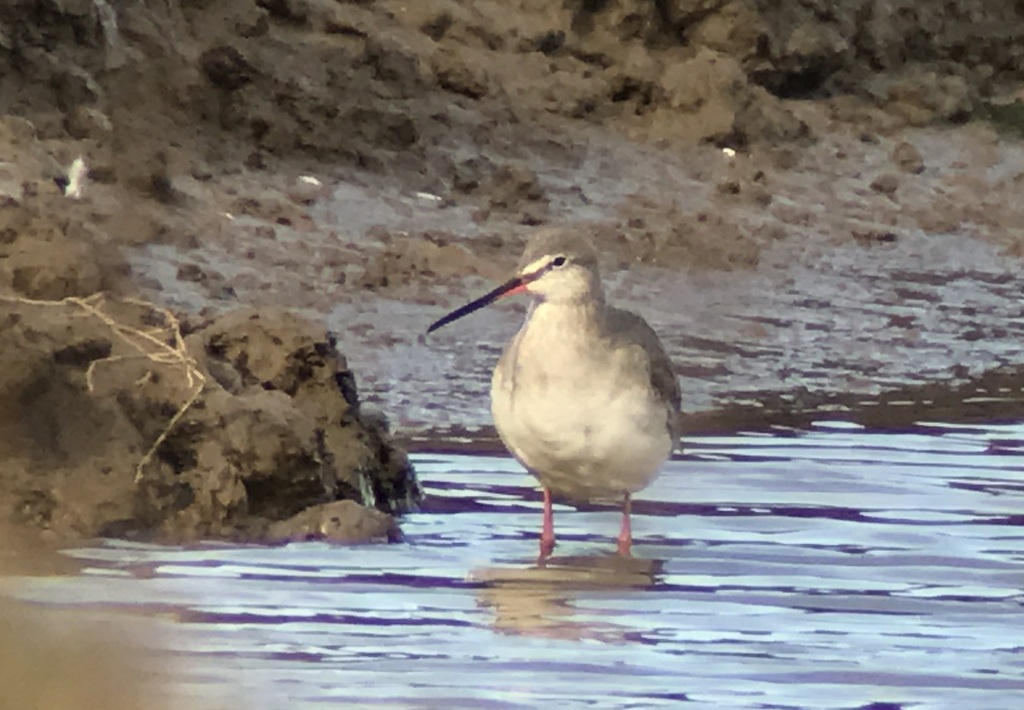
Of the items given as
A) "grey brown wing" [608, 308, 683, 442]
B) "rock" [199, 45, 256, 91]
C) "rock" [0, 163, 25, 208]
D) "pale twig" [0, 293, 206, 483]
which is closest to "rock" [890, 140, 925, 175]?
"rock" [199, 45, 256, 91]

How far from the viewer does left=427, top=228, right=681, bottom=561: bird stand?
6902 mm

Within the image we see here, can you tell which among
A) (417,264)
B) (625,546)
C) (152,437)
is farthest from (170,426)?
(417,264)

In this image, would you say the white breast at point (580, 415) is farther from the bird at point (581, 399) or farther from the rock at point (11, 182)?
the rock at point (11, 182)

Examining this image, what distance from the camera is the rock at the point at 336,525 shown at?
6543 mm

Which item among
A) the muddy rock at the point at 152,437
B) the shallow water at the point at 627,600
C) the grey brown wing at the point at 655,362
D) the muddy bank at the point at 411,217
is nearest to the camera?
the shallow water at the point at 627,600

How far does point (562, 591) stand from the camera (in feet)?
20.6

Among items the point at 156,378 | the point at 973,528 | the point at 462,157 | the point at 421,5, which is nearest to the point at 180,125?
the point at 462,157

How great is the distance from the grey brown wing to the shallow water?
0.32 metres

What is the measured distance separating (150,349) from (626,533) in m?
1.53

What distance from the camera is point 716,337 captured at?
10414 mm

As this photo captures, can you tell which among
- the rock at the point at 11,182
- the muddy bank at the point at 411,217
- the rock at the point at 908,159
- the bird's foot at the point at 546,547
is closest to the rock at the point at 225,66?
the muddy bank at the point at 411,217

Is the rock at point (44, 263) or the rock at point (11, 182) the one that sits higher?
the rock at point (11, 182)

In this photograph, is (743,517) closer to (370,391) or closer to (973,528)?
(973,528)

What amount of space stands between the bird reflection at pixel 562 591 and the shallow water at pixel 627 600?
1 cm
